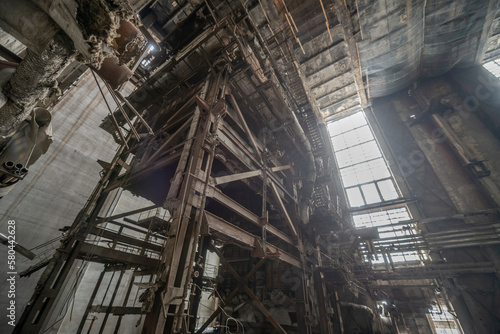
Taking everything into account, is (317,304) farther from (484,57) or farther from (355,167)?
(484,57)

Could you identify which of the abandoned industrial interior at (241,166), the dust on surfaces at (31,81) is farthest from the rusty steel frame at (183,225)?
the dust on surfaces at (31,81)

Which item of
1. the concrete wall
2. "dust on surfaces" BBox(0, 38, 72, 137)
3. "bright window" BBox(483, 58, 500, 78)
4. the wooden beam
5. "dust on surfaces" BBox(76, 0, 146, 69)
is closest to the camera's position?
"dust on surfaces" BBox(76, 0, 146, 69)

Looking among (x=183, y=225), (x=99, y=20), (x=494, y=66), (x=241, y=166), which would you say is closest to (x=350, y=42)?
(x=494, y=66)

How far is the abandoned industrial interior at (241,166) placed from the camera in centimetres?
265

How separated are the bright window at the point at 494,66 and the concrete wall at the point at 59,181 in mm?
28476

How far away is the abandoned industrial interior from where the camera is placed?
2.65 metres

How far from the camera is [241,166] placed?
6.04 m

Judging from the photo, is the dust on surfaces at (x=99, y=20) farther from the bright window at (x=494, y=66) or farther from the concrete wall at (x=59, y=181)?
the bright window at (x=494, y=66)

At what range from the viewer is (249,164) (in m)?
6.12

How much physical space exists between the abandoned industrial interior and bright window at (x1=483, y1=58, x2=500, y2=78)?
242mm

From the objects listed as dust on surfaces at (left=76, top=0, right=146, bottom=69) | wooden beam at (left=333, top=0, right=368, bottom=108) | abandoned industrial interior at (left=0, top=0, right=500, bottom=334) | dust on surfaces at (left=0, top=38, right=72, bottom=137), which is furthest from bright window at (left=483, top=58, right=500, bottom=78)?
→ dust on surfaces at (left=0, top=38, right=72, bottom=137)

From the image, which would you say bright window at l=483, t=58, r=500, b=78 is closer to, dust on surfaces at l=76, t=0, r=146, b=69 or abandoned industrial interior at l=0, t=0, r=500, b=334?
abandoned industrial interior at l=0, t=0, r=500, b=334

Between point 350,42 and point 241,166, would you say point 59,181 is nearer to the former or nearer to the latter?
point 241,166

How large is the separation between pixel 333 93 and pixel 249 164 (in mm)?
15107
